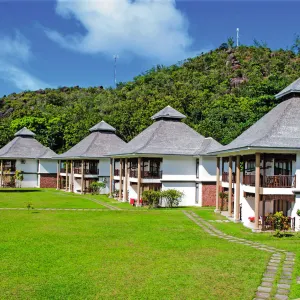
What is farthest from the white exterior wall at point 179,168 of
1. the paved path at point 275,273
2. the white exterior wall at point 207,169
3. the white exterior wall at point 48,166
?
the white exterior wall at point 48,166

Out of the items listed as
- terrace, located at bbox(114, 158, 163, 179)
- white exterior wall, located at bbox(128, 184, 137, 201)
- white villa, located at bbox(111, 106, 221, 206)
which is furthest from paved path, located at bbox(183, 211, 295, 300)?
white exterior wall, located at bbox(128, 184, 137, 201)

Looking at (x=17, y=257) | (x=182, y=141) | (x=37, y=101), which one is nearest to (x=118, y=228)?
(x=17, y=257)

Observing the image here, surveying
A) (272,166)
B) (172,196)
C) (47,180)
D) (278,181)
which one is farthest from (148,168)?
(47,180)

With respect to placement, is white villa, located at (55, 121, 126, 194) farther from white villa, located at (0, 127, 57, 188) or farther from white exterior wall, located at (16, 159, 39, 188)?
white exterior wall, located at (16, 159, 39, 188)

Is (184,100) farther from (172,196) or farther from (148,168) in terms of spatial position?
(172,196)

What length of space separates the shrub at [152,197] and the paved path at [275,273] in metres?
12.5

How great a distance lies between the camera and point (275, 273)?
11977 millimetres

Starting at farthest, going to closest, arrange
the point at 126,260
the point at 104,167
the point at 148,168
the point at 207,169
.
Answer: the point at 104,167, the point at 148,168, the point at 207,169, the point at 126,260

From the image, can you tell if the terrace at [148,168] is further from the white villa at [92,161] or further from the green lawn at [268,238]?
the green lawn at [268,238]

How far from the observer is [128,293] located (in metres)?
10.1

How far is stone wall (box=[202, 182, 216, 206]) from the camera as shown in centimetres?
3234

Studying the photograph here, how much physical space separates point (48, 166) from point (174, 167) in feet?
82.8

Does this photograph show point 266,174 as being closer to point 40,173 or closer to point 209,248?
point 209,248

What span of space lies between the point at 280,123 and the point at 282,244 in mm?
7497
